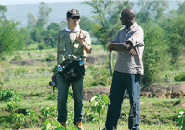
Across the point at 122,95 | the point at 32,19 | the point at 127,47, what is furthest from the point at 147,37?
the point at 32,19

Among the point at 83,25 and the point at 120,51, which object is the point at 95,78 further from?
the point at 83,25

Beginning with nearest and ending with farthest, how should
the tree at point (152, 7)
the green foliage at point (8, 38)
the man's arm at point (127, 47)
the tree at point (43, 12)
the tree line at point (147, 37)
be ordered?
the man's arm at point (127, 47) < the tree line at point (147, 37) < the green foliage at point (8, 38) < the tree at point (152, 7) < the tree at point (43, 12)

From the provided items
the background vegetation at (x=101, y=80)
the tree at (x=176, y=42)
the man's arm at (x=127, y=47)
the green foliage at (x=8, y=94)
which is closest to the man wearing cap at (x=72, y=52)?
the man's arm at (x=127, y=47)

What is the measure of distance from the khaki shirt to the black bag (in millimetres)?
72

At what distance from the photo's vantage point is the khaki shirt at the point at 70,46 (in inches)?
176

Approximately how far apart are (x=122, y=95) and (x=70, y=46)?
1.05 m

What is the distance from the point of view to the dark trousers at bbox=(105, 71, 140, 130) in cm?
429

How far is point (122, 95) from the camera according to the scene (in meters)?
4.47

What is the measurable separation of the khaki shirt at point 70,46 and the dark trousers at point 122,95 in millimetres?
629

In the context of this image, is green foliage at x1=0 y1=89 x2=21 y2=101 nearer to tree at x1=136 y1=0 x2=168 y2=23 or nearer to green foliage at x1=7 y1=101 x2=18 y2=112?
green foliage at x1=7 y1=101 x2=18 y2=112

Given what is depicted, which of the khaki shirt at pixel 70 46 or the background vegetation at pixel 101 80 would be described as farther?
the background vegetation at pixel 101 80

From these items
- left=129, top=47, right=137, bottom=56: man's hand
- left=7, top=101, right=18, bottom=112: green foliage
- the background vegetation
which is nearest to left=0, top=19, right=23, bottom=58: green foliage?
the background vegetation

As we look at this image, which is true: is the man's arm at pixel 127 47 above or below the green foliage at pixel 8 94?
above

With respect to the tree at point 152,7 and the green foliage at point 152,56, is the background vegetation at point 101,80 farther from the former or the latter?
the tree at point 152,7
